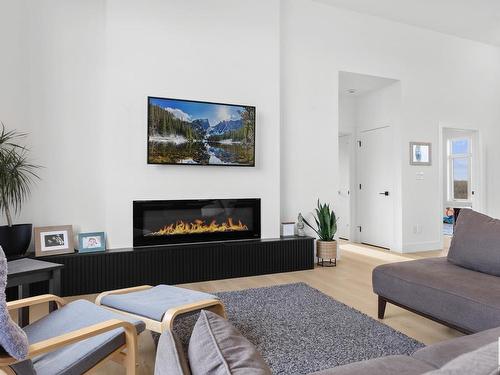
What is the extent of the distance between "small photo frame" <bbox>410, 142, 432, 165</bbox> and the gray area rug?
323 centimetres

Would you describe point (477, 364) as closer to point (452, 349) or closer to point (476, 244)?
point (452, 349)

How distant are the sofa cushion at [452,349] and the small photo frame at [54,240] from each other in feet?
10.5

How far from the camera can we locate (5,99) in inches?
129

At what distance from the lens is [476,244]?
2.28 metres

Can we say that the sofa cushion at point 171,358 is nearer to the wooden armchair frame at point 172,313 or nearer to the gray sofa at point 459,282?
A: the wooden armchair frame at point 172,313

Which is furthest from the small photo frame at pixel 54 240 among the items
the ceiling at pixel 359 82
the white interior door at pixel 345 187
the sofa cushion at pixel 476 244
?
the white interior door at pixel 345 187

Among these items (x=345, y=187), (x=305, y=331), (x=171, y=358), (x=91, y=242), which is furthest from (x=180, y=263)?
(x=345, y=187)

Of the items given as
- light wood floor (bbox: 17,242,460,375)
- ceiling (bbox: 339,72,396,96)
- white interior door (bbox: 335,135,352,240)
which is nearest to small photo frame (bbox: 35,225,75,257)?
light wood floor (bbox: 17,242,460,375)

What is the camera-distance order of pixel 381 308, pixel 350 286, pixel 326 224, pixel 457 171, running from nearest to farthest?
pixel 381 308
pixel 350 286
pixel 326 224
pixel 457 171

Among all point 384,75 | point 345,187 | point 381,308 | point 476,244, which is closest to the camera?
point 476,244

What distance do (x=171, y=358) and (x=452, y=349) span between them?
1.06 meters

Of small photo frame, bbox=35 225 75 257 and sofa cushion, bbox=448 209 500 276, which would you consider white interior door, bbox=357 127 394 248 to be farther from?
small photo frame, bbox=35 225 75 257

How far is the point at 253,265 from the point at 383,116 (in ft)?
11.2

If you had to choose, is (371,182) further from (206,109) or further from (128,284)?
(128,284)
